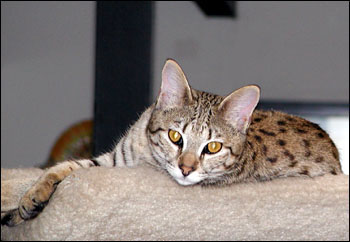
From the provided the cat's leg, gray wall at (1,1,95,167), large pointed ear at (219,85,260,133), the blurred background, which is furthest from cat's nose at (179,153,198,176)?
gray wall at (1,1,95,167)

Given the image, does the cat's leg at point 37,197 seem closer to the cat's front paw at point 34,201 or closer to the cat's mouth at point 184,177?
the cat's front paw at point 34,201

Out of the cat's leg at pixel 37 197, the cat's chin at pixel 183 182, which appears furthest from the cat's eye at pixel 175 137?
the cat's leg at pixel 37 197

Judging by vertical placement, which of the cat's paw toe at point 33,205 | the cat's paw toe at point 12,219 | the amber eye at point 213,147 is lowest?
the cat's paw toe at point 12,219

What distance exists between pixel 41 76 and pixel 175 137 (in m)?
2.96

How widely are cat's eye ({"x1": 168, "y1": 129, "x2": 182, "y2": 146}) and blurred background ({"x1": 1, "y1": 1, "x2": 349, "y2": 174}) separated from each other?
7.52 feet

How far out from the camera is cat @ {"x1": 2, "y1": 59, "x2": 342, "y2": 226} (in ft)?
4.23

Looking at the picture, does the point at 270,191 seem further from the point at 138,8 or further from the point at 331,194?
the point at 138,8

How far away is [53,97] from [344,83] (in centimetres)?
184

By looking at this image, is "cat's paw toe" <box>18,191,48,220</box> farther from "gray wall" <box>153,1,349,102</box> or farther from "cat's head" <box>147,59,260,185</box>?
"gray wall" <box>153,1,349,102</box>

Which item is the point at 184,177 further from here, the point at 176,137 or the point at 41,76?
the point at 41,76

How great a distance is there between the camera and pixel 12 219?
1.27 m

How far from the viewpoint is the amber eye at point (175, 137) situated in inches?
52.9

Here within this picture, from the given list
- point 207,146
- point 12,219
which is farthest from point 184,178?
point 12,219

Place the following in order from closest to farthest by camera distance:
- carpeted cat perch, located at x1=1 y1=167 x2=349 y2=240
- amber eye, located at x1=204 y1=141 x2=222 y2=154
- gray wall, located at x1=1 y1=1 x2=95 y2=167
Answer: carpeted cat perch, located at x1=1 y1=167 x2=349 y2=240 < amber eye, located at x1=204 y1=141 x2=222 y2=154 < gray wall, located at x1=1 y1=1 x2=95 y2=167
